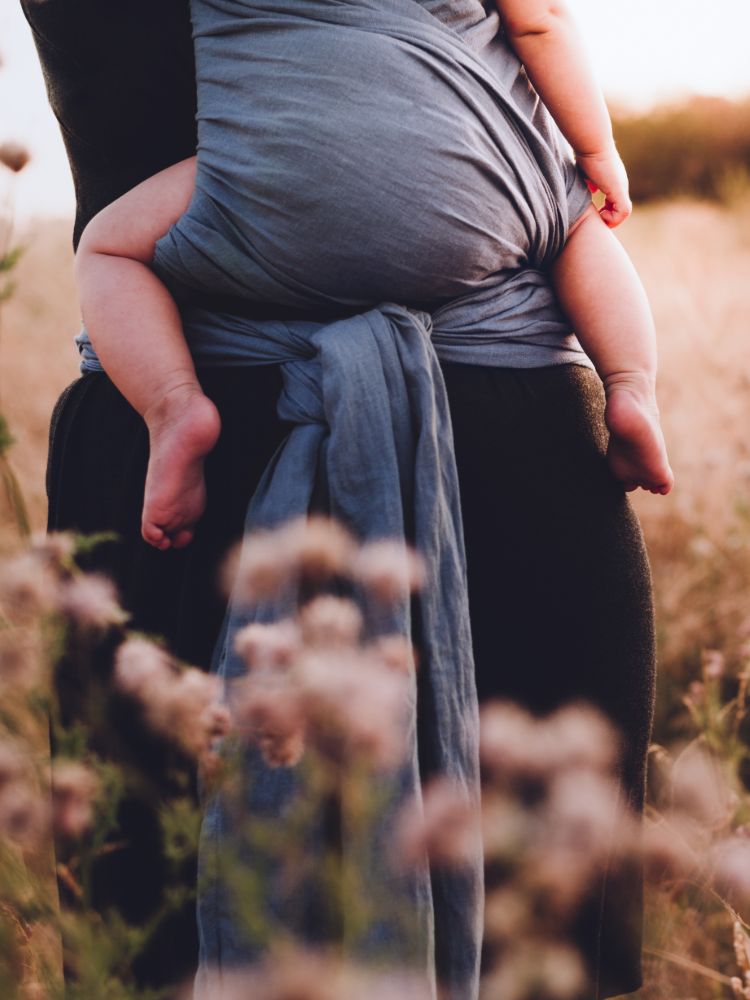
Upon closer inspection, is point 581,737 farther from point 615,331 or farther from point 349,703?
point 615,331

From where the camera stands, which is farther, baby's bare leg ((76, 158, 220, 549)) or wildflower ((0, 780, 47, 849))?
baby's bare leg ((76, 158, 220, 549))

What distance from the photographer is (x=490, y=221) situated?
4.14 feet

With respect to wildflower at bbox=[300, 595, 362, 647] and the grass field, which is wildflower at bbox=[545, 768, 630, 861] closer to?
wildflower at bbox=[300, 595, 362, 647]

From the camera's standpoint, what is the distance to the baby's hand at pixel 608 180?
1434 mm

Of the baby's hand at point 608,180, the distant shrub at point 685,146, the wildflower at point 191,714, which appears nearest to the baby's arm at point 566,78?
the baby's hand at point 608,180

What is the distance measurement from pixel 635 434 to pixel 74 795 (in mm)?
857

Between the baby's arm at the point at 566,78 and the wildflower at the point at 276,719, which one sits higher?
the baby's arm at the point at 566,78

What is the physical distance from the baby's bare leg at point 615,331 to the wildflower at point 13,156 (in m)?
0.74

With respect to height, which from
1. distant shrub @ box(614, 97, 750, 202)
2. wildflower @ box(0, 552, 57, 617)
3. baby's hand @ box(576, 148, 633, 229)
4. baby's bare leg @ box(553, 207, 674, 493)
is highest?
baby's hand @ box(576, 148, 633, 229)

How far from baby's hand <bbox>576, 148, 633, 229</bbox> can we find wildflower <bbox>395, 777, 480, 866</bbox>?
871 mm

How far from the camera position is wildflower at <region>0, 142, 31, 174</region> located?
1058 mm

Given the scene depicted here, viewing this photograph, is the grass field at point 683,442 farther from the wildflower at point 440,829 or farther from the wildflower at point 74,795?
the wildflower at point 440,829

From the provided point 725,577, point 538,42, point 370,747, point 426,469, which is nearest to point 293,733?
point 370,747

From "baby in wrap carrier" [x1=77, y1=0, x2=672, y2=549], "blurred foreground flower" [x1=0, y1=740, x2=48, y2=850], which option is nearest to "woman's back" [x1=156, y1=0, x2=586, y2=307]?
"baby in wrap carrier" [x1=77, y1=0, x2=672, y2=549]
